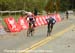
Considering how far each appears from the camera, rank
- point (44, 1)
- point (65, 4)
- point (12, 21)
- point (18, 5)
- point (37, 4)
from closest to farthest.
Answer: point (12, 21), point (18, 5), point (37, 4), point (44, 1), point (65, 4)

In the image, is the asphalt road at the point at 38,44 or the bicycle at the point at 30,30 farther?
the bicycle at the point at 30,30

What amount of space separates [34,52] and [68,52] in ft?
4.74

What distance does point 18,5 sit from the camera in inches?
2687

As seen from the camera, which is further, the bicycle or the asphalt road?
the bicycle

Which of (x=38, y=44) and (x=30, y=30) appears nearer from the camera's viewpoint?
(x=38, y=44)

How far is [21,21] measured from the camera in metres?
31.9

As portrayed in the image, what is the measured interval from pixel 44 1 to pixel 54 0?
4152 mm

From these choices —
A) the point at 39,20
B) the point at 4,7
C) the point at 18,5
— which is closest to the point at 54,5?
the point at 18,5

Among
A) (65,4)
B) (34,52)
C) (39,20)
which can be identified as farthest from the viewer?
(65,4)

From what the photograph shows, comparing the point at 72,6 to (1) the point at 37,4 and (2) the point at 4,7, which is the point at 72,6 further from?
(2) the point at 4,7

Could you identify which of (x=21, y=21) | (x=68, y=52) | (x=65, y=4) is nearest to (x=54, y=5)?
(x=65, y=4)

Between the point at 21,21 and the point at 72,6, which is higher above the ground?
the point at 21,21

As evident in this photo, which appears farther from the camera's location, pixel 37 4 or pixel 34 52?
pixel 37 4

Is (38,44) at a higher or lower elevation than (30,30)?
higher
